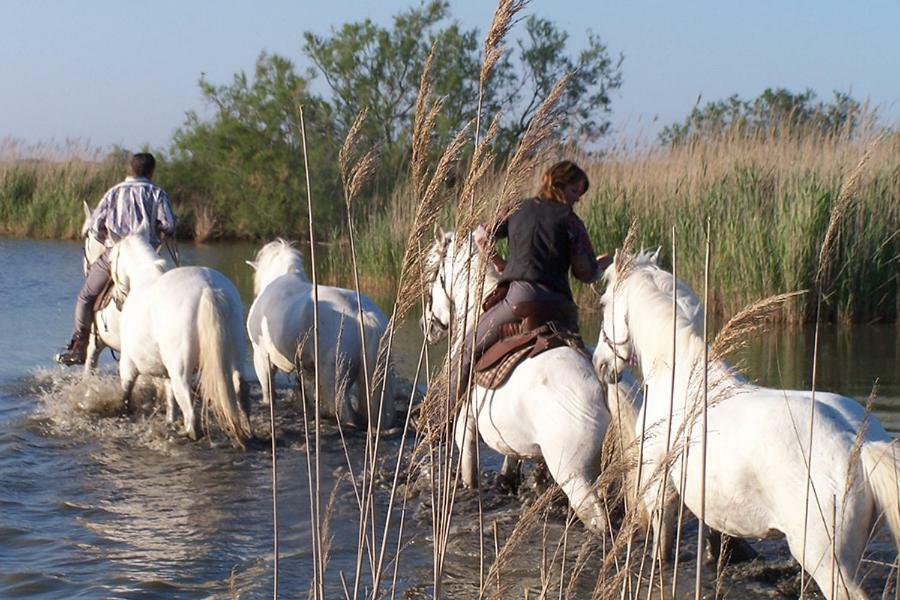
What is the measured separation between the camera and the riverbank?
12.2m

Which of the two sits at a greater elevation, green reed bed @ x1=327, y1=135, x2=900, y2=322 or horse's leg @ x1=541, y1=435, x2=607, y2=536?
green reed bed @ x1=327, y1=135, x2=900, y2=322

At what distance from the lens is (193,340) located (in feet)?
23.8

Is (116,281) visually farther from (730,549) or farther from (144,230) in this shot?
(730,549)

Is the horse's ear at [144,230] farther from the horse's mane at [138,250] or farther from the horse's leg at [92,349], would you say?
the horse's leg at [92,349]

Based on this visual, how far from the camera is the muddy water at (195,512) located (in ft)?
16.9

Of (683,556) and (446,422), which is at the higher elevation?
(446,422)

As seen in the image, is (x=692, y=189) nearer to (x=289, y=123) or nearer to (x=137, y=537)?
(x=137, y=537)

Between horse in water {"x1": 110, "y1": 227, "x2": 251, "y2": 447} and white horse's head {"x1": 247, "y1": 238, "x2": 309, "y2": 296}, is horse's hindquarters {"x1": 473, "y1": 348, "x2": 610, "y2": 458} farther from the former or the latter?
white horse's head {"x1": 247, "y1": 238, "x2": 309, "y2": 296}

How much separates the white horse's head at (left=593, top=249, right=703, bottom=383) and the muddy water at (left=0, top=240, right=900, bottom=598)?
1017 millimetres

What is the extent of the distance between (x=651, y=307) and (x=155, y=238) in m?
5.26

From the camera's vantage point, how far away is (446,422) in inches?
108

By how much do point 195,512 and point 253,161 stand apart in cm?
2193

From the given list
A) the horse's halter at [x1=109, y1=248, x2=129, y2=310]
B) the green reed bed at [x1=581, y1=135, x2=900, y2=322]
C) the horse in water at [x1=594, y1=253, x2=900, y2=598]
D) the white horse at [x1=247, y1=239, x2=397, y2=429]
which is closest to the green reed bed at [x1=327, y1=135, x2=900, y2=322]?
the green reed bed at [x1=581, y1=135, x2=900, y2=322]

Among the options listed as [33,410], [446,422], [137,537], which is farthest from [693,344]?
[33,410]
